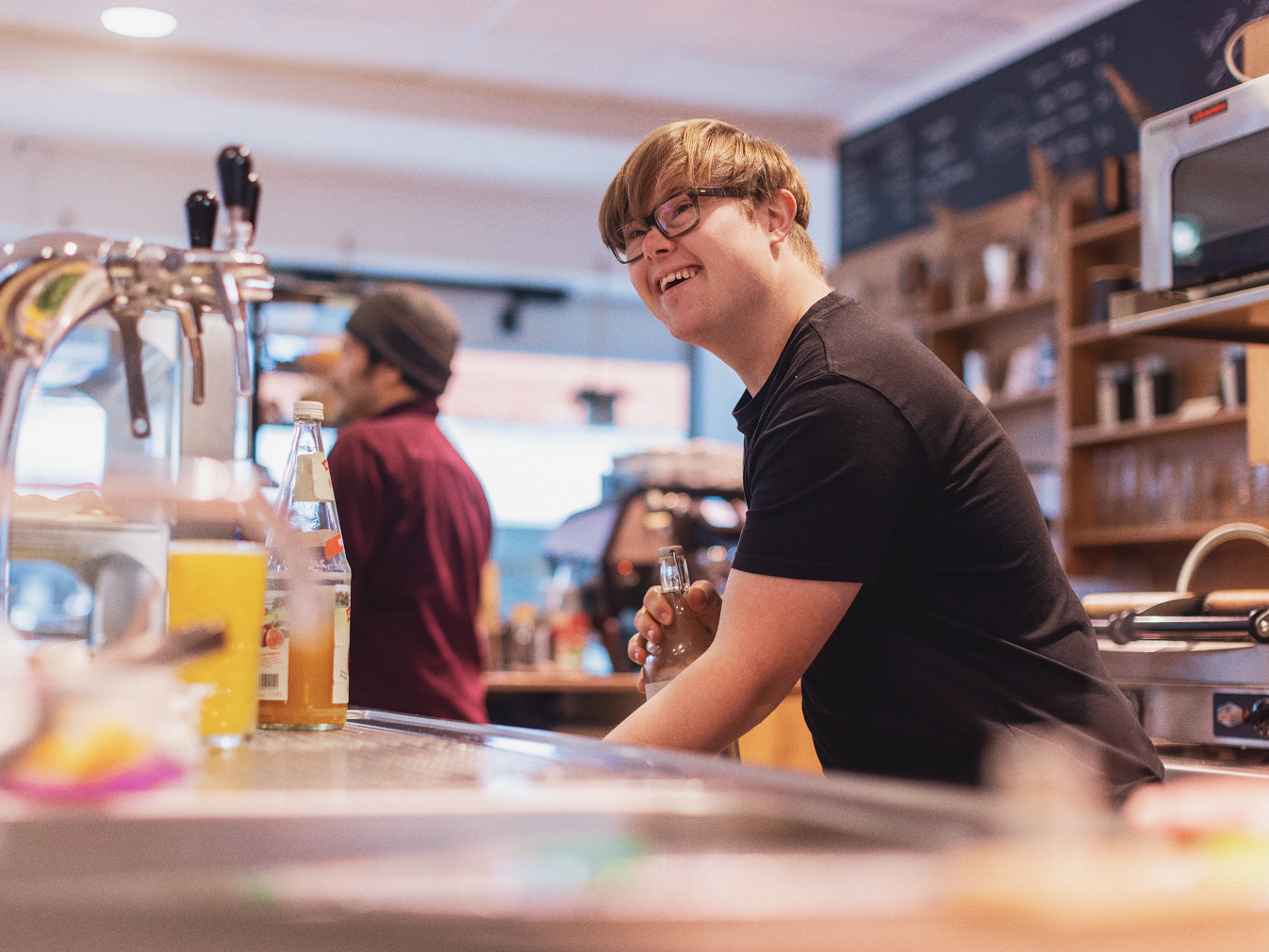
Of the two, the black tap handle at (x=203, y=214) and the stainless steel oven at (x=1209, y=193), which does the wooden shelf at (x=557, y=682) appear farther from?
the black tap handle at (x=203, y=214)

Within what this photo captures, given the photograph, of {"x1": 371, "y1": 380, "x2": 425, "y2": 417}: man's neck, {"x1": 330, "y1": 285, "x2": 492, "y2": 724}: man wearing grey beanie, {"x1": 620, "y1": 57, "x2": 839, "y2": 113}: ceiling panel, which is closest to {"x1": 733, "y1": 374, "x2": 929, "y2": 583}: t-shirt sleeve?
{"x1": 330, "y1": 285, "x2": 492, "y2": 724}: man wearing grey beanie

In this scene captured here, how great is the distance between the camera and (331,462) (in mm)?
2473

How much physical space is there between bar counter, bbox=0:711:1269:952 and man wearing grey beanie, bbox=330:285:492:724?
175 cm

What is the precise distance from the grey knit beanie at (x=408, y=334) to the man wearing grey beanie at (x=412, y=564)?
0.41 ft

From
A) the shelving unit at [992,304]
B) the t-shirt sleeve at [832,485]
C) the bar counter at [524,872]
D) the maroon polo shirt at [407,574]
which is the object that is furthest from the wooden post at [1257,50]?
the shelving unit at [992,304]

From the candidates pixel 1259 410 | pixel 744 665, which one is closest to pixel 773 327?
pixel 744 665

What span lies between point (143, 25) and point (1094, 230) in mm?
3690

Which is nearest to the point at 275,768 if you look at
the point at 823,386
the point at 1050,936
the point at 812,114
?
the point at 1050,936

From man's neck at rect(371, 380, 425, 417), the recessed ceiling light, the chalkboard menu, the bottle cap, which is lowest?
the bottle cap

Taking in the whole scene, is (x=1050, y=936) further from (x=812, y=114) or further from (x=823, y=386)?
(x=812, y=114)

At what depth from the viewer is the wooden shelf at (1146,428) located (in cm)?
432

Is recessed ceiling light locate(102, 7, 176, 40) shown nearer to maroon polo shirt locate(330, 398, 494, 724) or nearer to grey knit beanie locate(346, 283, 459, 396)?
grey knit beanie locate(346, 283, 459, 396)

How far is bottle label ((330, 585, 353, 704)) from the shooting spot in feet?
3.72

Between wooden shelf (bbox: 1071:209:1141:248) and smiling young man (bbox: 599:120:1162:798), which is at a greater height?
wooden shelf (bbox: 1071:209:1141:248)
